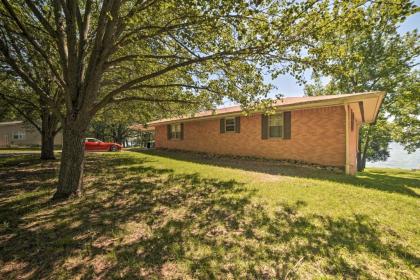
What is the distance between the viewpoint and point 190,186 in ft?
21.6

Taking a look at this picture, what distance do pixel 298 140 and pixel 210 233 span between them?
8867 mm

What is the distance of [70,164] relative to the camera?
5.36 m

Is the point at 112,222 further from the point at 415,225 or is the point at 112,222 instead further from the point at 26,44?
the point at 26,44

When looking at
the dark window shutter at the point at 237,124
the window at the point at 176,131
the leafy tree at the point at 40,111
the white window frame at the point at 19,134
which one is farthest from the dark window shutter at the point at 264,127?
the white window frame at the point at 19,134

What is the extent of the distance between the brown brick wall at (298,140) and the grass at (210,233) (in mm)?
3970

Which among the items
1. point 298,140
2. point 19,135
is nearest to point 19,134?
point 19,135

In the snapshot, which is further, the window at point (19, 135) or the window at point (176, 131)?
the window at point (19, 135)

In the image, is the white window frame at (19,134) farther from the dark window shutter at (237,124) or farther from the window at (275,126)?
the window at (275,126)

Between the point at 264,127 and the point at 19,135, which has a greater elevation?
the point at 264,127

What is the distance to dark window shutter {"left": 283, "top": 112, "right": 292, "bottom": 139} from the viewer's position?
11227mm

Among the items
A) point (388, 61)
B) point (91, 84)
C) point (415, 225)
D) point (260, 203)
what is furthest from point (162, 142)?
point (388, 61)

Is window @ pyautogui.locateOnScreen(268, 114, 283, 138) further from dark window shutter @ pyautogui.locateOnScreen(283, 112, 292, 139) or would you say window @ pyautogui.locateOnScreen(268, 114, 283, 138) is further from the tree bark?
the tree bark

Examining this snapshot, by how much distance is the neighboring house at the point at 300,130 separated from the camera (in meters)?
9.49

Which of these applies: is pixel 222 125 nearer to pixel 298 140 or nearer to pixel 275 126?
pixel 275 126
